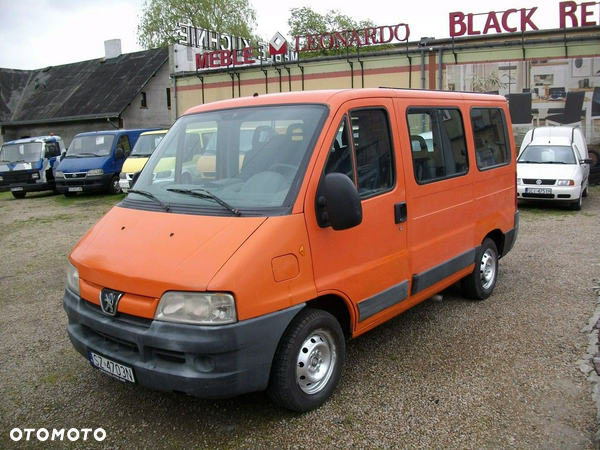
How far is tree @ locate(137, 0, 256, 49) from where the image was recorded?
4738 cm

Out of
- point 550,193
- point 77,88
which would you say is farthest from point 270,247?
point 77,88

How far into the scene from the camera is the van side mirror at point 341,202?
361cm

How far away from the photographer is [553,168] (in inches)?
523

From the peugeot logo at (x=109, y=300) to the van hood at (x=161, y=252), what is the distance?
Answer: 0.14ft

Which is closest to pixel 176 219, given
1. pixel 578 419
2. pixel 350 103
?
pixel 350 103

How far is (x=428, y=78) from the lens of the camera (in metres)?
22.2

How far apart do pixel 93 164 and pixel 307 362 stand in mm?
16006

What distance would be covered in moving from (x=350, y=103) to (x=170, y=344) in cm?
215

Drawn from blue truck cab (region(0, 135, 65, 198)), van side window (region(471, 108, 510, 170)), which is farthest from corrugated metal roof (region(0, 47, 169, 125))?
van side window (region(471, 108, 510, 170))

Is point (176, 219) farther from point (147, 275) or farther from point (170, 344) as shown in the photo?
point (170, 344)

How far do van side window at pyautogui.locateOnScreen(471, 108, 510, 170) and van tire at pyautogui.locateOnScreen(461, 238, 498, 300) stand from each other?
0.91 m

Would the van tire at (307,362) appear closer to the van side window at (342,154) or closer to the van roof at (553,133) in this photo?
the van side window at (342,154)

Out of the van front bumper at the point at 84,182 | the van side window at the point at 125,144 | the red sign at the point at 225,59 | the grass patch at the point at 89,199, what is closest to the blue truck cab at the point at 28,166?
the grass patch at the point at 89,199

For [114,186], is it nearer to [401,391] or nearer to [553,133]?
[553,133]
